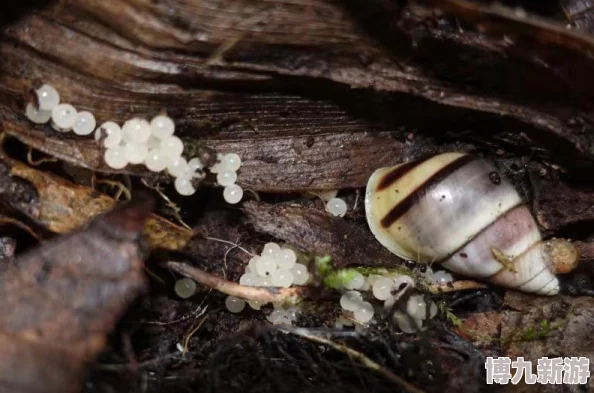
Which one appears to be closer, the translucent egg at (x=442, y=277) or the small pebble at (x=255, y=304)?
the small pebble at (x=255, y=304)

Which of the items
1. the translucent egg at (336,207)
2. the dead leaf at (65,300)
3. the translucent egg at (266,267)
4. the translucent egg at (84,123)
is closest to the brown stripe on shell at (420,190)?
the translucent egg at (336,207)

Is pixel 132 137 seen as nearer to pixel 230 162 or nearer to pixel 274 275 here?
pixel 230 162

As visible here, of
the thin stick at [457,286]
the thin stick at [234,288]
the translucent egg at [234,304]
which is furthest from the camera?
the thin stick at [457,286]

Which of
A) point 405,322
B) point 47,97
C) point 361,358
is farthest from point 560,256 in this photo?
point 47,97

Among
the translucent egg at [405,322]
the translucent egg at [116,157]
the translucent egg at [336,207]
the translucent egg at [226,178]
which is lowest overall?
the translucent egg at [405,322]

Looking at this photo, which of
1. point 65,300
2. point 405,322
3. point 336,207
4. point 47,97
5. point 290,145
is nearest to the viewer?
point 65,300

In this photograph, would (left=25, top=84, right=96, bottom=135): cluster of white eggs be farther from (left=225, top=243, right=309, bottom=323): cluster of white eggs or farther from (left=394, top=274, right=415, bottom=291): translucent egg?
(left=394, top=274, right=415, bottom=291): translucent egg

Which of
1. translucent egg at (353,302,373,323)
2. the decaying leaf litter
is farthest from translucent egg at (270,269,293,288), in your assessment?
translucent egg at (353,302,373,323)

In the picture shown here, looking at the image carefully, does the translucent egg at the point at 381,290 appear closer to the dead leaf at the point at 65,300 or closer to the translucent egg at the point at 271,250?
the translucent egg at the point at 271,250

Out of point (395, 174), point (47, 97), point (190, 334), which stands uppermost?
point (47, 97)
